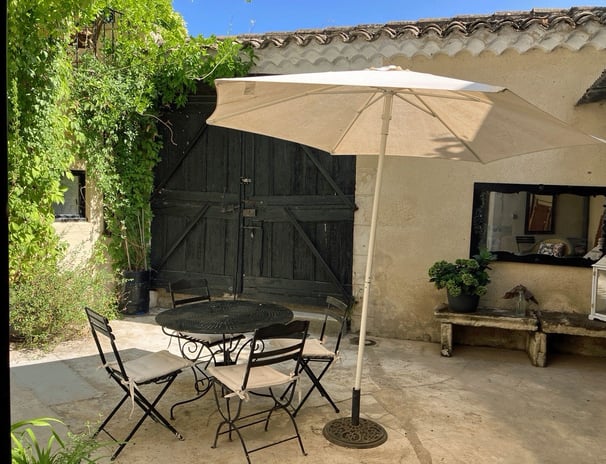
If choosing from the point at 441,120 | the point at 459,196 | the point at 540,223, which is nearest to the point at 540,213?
the point at 540,223

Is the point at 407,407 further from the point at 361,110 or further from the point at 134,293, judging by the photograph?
the point at 134,293

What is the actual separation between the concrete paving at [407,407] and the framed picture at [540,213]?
133 centimetres

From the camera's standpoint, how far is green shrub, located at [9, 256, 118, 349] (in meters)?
5.00

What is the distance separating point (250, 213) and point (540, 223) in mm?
3386

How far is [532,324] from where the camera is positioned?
495cm

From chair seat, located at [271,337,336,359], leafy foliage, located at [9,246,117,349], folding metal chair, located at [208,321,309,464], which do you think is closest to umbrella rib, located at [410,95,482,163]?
folding metal chair, located at [208,321,309,464]

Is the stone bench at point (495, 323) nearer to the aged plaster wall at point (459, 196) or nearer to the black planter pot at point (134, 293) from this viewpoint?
the aged plaster wall at point (459, 196)

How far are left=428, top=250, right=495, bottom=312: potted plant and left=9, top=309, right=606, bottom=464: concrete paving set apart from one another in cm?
57

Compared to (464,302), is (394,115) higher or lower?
higher

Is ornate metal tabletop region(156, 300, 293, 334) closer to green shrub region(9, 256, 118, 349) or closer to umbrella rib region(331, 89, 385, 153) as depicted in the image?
umbrella rib region(331, 89, 385, 153)

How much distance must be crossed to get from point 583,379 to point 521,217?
5.56ft

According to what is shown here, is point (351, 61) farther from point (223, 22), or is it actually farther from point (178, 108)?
point (178, 108)

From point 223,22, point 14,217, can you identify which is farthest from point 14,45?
point 223,22

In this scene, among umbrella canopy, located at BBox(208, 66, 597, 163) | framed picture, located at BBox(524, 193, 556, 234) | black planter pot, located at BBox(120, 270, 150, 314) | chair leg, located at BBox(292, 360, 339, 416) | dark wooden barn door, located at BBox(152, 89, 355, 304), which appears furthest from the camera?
black planter pot, located at BBox(120, 270, 150, 314)
